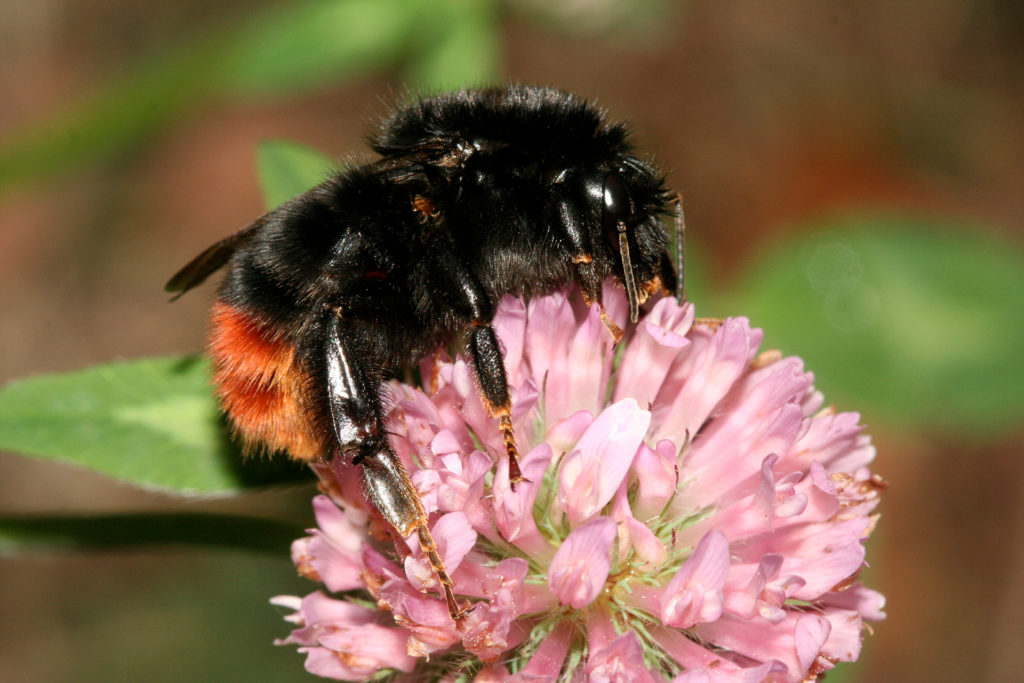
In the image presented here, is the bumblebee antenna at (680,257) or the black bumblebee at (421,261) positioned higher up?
the bumblebee antenna at (680,257)

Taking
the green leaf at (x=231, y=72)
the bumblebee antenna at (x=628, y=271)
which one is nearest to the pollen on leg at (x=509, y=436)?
the bumblebee antenna at (x=628, y=271)

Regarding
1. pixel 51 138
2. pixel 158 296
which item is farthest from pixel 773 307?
pixel 158 296

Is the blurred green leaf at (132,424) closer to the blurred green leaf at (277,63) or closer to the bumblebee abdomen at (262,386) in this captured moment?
the bumblebee abdomen at (262,386)

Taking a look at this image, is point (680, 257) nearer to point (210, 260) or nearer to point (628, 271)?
point (628, 271)

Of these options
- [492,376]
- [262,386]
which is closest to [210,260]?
[262,386]

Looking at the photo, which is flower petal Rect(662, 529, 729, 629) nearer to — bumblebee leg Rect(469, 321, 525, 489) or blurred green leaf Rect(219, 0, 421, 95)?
bumblebee leg Rect(469, 321, 525, 489)

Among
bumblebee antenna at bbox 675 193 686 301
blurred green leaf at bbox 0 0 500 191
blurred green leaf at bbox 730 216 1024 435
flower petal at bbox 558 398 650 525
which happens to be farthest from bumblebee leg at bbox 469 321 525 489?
blurred green leaf at bbox 730 216 1024 435

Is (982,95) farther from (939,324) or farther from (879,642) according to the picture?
(879,642)
